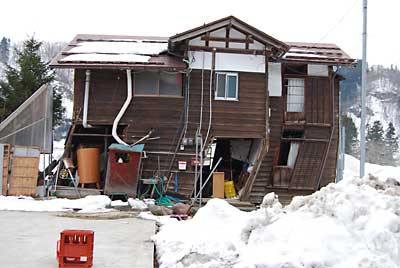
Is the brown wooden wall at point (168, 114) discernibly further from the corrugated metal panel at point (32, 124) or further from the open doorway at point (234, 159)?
the corrugated metal panel at point (32, 124)

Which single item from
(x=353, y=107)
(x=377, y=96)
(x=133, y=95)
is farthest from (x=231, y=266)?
(x=377, y=96)

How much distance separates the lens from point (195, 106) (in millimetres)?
16172

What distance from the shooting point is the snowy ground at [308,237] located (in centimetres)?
616

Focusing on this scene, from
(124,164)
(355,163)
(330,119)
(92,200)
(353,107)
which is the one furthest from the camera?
(353,107)

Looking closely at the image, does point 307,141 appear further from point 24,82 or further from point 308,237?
point 24,82

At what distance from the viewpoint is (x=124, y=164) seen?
603 inches

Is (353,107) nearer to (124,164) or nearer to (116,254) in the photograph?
(124,164)

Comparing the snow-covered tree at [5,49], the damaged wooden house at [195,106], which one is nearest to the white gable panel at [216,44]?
the damaged wooden house at [195,106]

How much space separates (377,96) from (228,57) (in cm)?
8947

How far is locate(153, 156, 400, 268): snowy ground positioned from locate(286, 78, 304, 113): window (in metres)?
9.69

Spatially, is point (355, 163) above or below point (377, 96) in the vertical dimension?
below

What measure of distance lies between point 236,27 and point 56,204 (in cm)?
802

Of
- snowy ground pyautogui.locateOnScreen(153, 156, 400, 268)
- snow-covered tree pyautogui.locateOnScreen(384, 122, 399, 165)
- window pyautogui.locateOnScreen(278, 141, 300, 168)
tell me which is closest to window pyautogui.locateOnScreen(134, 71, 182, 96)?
window pyautogui.locateOnScreen(278, 141, 300, 168)

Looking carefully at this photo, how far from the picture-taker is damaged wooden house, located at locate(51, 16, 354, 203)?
15938mm
